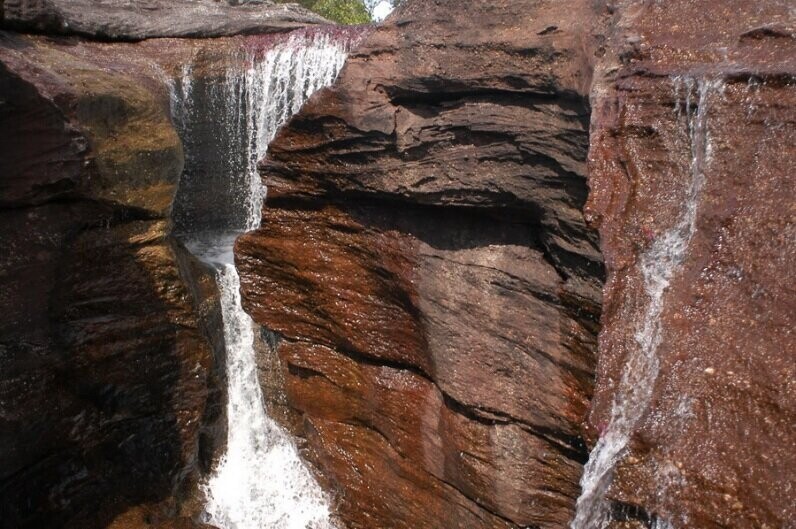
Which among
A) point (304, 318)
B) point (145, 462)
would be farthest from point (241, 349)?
point (145, 462)

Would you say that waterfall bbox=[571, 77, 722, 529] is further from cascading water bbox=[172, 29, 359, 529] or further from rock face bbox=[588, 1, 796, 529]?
cascading water bbox=[172, 29, 359, 529]

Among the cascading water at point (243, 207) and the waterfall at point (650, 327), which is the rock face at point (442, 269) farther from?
the waterfall at point (650, 327)

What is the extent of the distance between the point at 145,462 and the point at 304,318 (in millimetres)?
1934

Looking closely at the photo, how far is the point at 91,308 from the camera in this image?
5.77m

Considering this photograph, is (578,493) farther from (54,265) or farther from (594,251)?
(54,265)

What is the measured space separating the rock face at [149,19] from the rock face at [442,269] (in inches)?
106

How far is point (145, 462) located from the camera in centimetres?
623

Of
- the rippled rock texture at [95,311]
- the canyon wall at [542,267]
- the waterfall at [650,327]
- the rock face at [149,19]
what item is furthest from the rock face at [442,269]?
the rock face at [149,19]

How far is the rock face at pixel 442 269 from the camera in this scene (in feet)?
16.3

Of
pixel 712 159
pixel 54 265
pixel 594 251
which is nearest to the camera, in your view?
pixel 712 159

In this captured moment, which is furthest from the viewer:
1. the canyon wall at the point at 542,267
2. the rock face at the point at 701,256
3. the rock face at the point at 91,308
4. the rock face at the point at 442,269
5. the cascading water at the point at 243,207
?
the cascading water at the point at 243,207

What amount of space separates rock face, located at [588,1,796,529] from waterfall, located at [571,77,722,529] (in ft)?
0.03

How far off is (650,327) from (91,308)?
4447mm

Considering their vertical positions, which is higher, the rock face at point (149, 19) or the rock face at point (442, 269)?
the rock face at point (149, 19)
